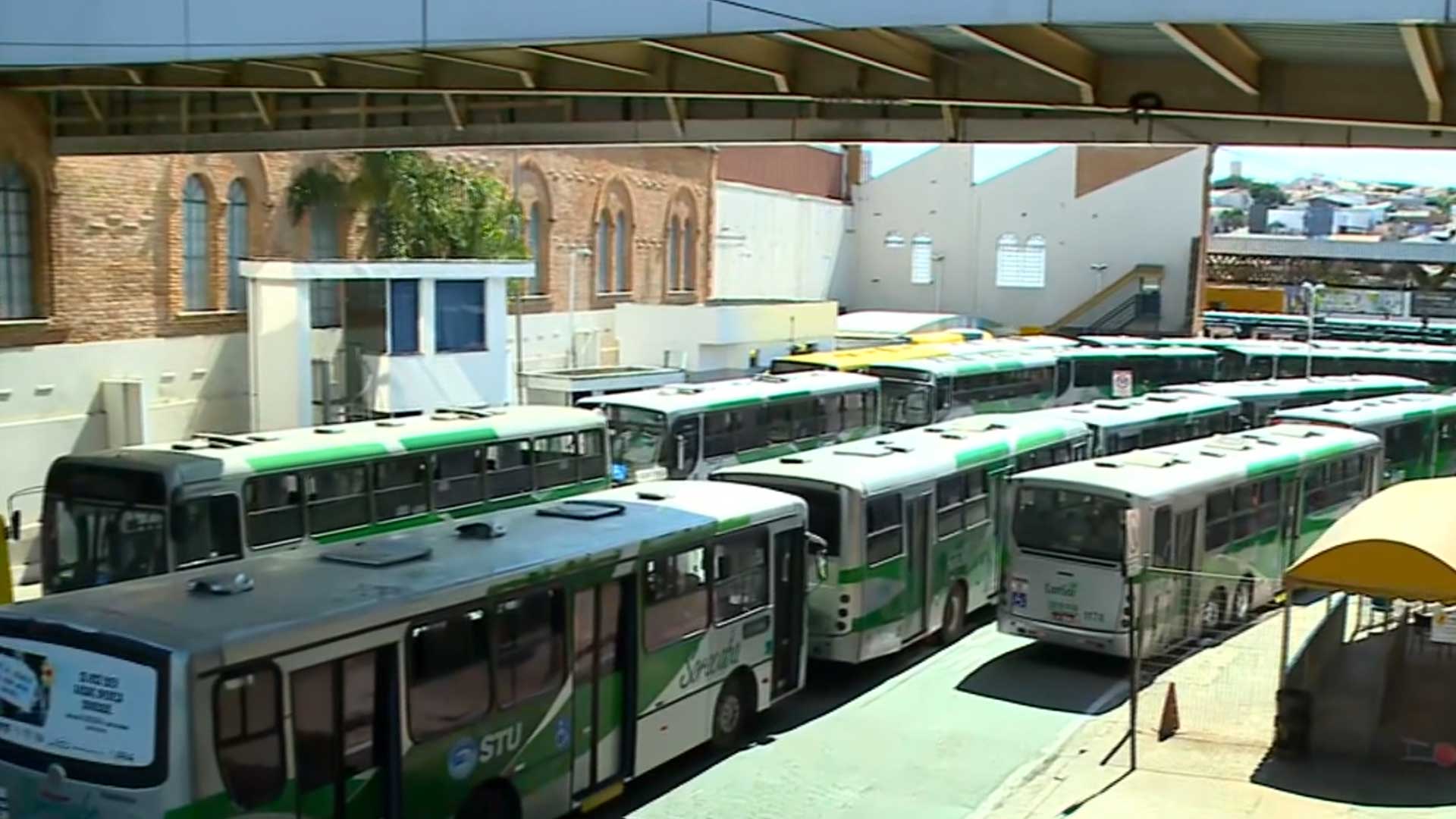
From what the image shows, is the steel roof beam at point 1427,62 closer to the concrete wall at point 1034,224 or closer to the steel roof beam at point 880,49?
the steel roof beam at point 880,49

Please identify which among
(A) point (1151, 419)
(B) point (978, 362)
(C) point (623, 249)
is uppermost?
(C) point (623, 249)

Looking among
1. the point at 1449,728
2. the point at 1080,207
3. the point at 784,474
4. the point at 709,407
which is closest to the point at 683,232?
the point at 1080,207

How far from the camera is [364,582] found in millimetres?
10070

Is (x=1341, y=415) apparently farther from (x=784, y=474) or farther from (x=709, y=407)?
(x=784, y=474)

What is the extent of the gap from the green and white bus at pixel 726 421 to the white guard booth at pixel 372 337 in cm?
469

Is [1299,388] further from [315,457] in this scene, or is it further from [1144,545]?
[315,457]

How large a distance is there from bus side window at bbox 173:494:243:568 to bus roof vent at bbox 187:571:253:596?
5.45 meters

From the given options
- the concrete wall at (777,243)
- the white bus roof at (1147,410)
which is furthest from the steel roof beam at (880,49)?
the concrete wall at (777,243)

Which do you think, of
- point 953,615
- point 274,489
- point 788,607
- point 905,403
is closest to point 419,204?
point 905,403

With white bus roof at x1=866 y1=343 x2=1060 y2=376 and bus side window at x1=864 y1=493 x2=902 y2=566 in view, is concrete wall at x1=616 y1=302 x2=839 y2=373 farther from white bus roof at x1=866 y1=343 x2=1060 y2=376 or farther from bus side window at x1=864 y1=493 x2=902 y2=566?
bus side window at x1=864 y1=493 x2=902 y2=566

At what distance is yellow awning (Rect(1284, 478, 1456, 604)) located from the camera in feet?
38.9

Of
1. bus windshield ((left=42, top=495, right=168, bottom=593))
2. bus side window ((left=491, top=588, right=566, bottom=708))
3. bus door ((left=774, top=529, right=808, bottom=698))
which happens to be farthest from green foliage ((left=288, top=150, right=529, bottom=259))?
bus side window ((left=491, top=588, right=566, bottom=708))

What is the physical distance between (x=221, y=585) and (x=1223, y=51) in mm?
9883

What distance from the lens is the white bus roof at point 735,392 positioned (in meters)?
23.2
